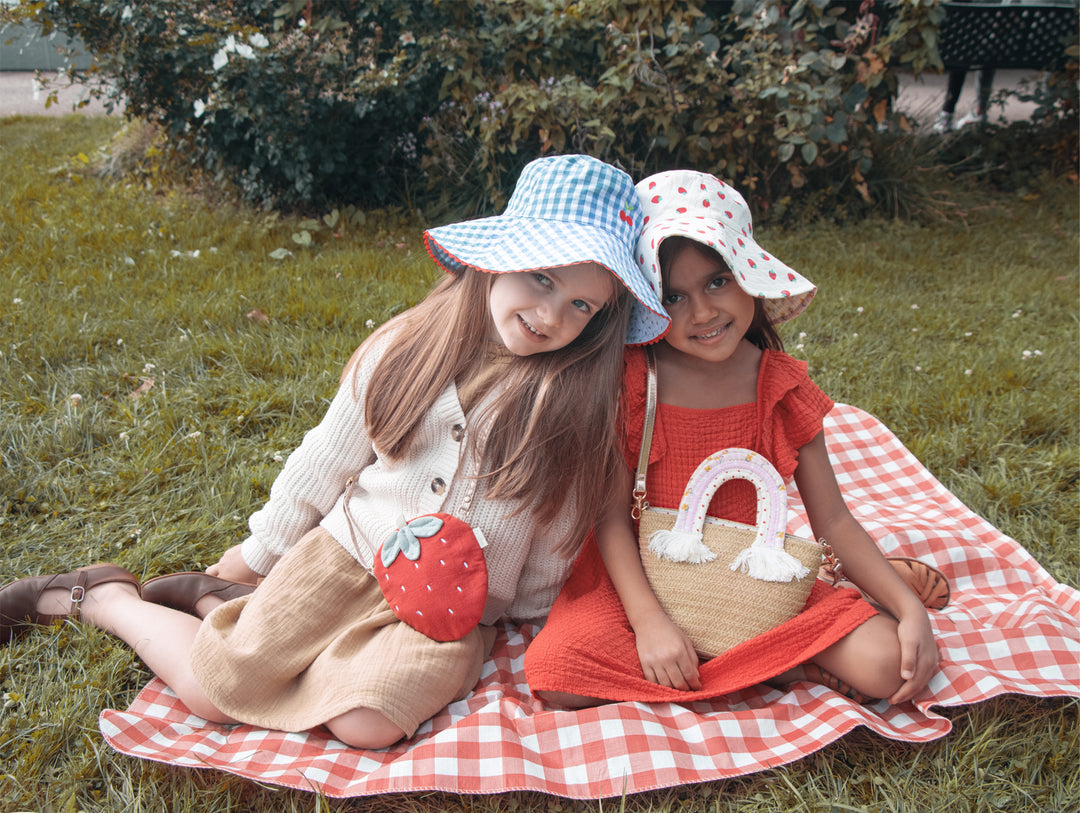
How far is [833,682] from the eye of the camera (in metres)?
1.97

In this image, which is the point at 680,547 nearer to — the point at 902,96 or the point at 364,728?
the point at 364,728

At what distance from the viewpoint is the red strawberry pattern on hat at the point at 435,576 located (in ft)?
6.16

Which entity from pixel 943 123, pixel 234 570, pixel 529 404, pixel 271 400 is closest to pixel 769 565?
pixel 529 404

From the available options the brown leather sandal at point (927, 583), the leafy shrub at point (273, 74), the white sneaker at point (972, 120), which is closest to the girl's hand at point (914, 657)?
the brown leather sandal at point (927, 583)

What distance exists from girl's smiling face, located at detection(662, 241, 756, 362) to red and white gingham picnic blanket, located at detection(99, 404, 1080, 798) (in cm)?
85

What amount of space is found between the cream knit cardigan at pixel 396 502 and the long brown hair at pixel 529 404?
45 millimetres

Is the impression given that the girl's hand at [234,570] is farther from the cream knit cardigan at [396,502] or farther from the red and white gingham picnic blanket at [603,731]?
the red and white gingham picnic blanket at [603,731]

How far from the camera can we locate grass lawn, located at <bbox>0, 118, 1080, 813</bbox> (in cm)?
169

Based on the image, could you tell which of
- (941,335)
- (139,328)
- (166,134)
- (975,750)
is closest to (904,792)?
(975,750)

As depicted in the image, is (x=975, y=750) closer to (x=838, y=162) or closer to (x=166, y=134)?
(x=838, y=162)

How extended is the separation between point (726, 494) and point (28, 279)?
355 cm

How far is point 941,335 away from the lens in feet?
13.5

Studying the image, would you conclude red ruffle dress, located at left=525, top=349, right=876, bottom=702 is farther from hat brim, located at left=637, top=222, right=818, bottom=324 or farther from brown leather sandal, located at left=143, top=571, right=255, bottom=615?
brown leather sandal, located at left=143, top=571, right=255, bottom=615

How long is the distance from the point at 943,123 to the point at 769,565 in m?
6.75
